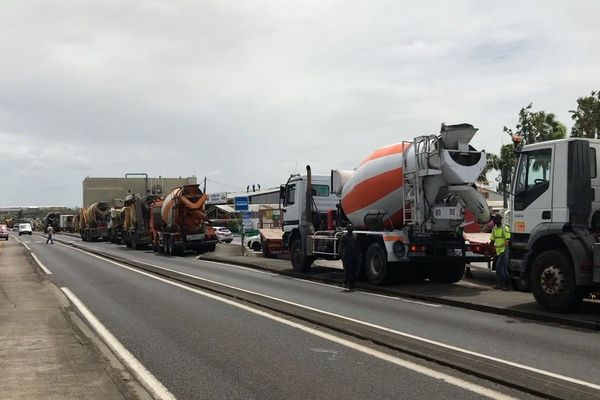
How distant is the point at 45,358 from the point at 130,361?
1015 mm

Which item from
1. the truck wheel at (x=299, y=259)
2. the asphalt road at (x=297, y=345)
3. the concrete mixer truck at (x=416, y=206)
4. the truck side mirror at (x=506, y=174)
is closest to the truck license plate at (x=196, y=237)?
the truck wheel at (x=299, y=259)

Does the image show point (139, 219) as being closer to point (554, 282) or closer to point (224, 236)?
point (224, 236)

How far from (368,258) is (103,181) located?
10596cm

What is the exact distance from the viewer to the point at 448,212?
1457 cm

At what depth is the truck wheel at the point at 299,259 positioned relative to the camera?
1905 centimetres

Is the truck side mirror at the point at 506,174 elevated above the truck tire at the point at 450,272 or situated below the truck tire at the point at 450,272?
above

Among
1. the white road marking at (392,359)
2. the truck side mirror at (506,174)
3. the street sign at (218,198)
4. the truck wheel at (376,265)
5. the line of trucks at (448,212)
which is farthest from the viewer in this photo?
the street sign at (218,198)

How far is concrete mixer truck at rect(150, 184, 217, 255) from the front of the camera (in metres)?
31.2

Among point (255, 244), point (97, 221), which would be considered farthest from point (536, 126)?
point (97, 221)

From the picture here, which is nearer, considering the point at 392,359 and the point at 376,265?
the point at 392,359

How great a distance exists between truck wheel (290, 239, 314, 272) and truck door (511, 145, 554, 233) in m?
8.36

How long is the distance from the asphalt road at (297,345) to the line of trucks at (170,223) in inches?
675

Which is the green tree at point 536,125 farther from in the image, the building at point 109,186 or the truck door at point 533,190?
the building at point 109,186

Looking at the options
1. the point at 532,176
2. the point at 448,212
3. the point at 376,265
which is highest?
the point at 532,176
